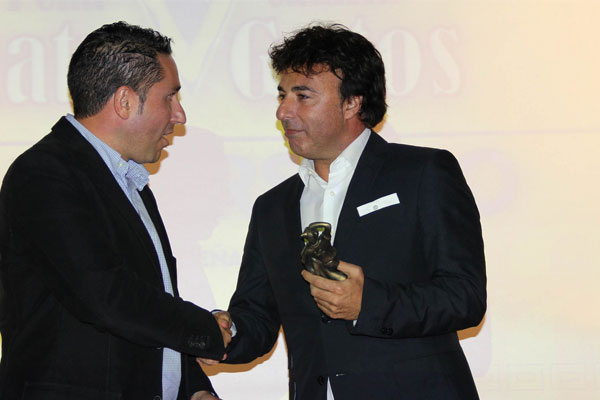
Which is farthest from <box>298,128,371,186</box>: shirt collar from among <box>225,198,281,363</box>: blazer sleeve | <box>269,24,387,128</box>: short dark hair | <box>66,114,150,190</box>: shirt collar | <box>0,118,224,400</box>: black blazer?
<box>0,118,224,400</box>: black blazer

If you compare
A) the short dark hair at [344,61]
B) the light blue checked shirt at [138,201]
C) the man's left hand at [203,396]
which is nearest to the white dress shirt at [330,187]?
the short dark hair at [344,61]

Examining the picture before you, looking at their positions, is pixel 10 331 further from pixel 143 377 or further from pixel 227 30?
pixel 227 30

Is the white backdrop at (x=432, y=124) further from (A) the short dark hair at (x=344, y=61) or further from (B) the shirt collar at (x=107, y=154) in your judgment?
(B) the shirt collar at (x=107, y=154)

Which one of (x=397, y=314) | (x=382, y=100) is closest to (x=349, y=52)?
(x=382, y=100)

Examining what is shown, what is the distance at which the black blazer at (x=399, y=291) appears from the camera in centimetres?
248

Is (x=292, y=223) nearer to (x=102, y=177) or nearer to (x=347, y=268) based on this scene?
(x=347, y=268)

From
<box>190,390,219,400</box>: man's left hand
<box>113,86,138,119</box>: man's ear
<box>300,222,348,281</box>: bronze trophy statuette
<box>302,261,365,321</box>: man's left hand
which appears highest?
<box>113,86,138,119</box>: man's ear

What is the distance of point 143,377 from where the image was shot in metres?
2.40

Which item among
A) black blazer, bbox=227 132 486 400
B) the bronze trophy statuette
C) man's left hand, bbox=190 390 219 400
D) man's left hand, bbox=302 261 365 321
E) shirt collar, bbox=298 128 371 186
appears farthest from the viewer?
shirt collar, bbox=298 128 371 186

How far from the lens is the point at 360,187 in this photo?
2.75 meters

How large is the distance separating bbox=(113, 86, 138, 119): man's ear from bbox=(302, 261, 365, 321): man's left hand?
0.85m

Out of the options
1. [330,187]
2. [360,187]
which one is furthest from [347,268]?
[330,187]

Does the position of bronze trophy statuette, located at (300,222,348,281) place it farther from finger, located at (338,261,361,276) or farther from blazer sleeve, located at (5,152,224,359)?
blazer sleeve, located at (5,152,224,359)

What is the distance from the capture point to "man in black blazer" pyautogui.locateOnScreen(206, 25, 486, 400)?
97.9 inches
